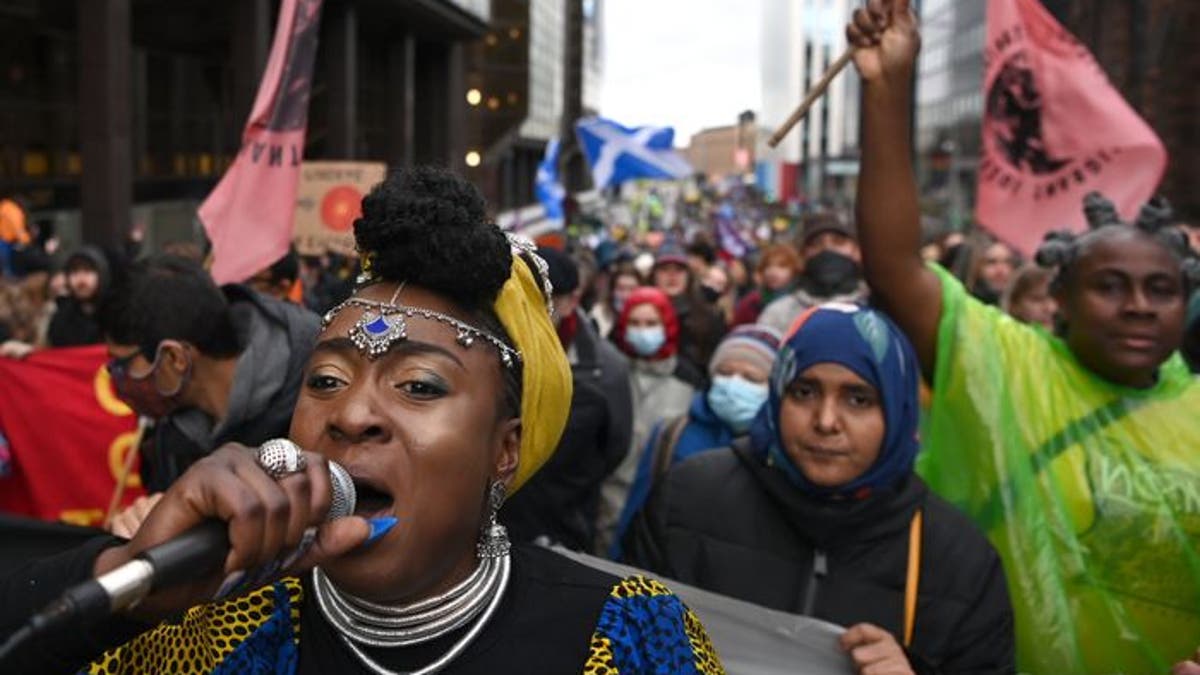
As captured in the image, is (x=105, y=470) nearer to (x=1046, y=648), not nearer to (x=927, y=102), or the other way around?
(x=1046, y=648)

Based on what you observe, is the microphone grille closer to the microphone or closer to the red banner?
the microphone

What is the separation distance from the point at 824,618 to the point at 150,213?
2936cm

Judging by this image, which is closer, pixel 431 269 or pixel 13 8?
pixel 431 269

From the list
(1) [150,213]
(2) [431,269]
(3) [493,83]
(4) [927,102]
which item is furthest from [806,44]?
(2) [431,269]

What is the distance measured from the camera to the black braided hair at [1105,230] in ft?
11.8

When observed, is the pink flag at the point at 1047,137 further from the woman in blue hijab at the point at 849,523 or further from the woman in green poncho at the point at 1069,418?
the woman in blue hijab at the point at 849,523

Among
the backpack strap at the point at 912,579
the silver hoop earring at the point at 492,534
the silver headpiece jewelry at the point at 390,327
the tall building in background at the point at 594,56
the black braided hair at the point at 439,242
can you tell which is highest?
the tall building in background at the point at 594,56

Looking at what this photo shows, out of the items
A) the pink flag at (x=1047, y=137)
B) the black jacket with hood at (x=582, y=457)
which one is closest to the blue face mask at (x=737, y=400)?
the black jacket with hood at (x=582, y=457)

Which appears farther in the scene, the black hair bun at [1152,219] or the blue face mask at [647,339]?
the blue face mask at [647,339]

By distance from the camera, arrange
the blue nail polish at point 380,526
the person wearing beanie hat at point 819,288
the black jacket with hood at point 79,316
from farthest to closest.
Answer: the black jacket with hood at point 79,316, the person wearing beanie hat at point 819,288, the blue nail polish at point 380,526

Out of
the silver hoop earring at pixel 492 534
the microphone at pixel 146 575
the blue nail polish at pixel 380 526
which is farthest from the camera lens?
the silver hoop earring at pixel 492 534

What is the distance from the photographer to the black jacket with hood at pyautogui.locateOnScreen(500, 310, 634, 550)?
480cm

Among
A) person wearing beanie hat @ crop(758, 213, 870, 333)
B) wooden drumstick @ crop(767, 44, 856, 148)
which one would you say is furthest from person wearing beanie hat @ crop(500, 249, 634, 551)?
person wearing beanie hat @ crop(758, 213, 870, 333)

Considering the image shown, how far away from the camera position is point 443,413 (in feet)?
5.74
